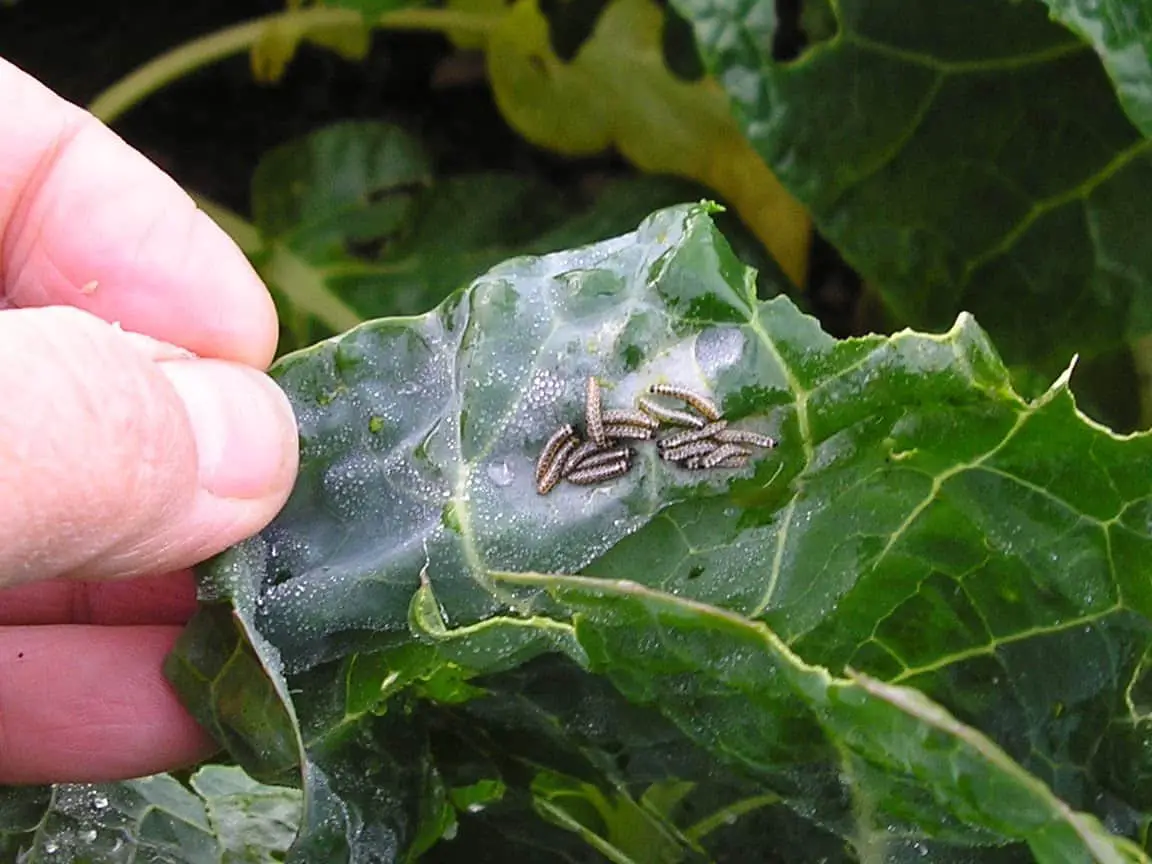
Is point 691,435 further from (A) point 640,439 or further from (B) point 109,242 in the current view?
(B) point 109,242

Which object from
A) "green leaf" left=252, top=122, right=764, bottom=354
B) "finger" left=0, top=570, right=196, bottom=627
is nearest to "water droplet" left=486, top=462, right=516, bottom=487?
"finger" left=0, top=570, right=196, bottom=627

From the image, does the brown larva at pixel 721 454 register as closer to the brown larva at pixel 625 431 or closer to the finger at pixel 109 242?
the brown larva at pixel 625 431

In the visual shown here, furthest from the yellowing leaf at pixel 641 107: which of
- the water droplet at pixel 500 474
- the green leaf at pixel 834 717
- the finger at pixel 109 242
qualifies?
the green leaf at pixel 834 717

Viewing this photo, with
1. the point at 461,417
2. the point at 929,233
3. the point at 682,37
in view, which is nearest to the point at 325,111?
the point at 682,37

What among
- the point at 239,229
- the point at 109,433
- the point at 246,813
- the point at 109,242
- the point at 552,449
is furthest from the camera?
the point at 239,229

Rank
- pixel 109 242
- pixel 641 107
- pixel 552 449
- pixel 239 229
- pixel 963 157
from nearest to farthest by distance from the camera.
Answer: pixel 552 449
pixel 109 242
pixel 963 157
pixel 641 107
pixel 239 229

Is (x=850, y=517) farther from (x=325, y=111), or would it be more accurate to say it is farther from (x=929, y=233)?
(x=325, y=111)

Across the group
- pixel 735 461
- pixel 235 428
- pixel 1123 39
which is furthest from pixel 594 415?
pixel 1123 39
